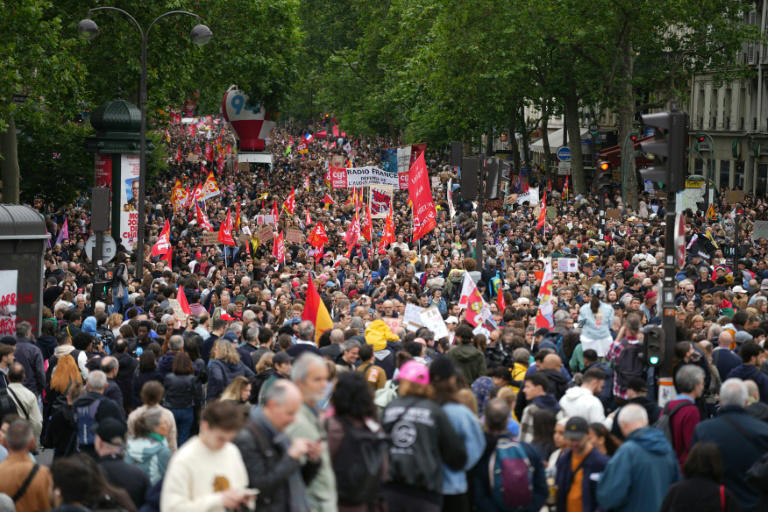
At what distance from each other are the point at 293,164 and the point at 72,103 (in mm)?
40644

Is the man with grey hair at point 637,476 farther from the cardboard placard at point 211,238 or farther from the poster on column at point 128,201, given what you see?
the poster on column at point 128,201

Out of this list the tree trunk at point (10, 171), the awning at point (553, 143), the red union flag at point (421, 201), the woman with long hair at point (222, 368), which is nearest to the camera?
the woman with long hair at point (222, 368)

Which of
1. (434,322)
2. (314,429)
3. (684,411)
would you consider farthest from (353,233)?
(314,429)

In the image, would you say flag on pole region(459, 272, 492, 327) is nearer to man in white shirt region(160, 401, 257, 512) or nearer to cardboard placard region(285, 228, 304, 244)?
man in white shirt region(160, 401, 257, 512)

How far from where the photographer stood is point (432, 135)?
6356cm

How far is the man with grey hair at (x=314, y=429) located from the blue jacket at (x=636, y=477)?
6.78ft

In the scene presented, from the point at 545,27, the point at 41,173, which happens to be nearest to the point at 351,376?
the point at 41,173

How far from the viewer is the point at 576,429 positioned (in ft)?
26.5

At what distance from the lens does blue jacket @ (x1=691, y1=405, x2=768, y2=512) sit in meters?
8.45

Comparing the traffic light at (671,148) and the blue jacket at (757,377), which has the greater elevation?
the traffic light at (671,148)

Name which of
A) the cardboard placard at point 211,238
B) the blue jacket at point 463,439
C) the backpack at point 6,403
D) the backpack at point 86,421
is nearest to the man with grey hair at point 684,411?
the blue jacket at point 463,439

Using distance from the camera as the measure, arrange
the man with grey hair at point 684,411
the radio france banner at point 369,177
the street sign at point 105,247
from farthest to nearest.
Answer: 1. the radio france banner at point 369,177
2. the street sign at point 105,247
3. the man with grey hair at point 684,411

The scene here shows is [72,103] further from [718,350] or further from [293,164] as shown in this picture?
[293,164]

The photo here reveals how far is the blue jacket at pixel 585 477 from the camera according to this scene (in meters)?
8.09
